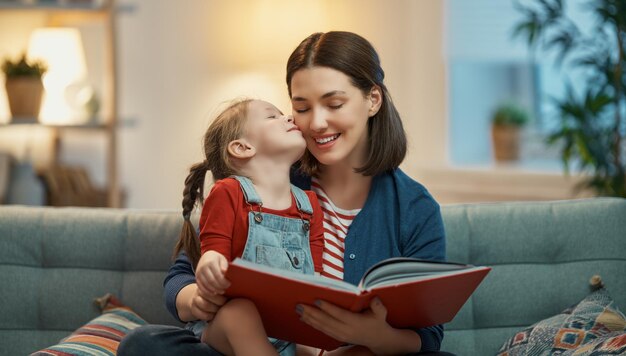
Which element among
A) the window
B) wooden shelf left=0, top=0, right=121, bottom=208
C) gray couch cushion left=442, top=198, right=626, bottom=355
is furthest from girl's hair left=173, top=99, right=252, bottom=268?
wooden shelf left=0, top=0, right=121, bottom=208

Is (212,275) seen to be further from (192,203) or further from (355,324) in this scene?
(192,203)

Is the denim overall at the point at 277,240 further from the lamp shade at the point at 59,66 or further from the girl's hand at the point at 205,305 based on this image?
the lamp shade at the point at 59,66

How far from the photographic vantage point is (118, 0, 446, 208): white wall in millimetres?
4383

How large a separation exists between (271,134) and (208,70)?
3.16m

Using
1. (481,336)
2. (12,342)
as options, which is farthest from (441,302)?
(12,342)

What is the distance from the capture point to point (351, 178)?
2178mm

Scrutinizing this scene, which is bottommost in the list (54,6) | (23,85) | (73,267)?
(73,267)

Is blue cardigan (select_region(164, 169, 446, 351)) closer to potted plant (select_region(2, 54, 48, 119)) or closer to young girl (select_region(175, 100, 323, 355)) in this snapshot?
young girl (select_region(175, 100, 323, 355))

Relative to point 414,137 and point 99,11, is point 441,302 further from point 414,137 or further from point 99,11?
point 99,11

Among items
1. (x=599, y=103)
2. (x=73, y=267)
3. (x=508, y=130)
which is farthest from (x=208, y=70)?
(x=73, y=267)

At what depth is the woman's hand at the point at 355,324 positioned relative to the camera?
5.56 feet

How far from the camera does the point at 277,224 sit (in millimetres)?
1895

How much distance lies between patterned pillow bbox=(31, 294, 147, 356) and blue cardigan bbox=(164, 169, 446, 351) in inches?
8.5

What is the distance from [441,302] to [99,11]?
10.7 ft
